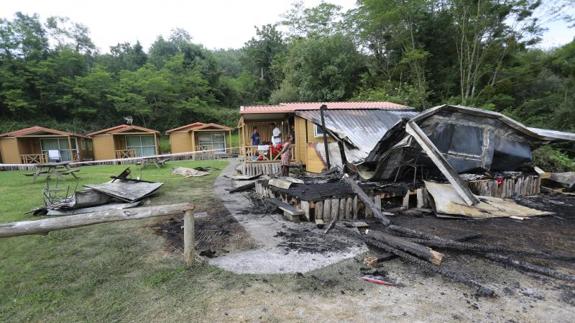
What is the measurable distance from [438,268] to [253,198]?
A: 191 inches

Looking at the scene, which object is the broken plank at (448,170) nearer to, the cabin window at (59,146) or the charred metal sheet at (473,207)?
the charred metal sheet at (473,207)

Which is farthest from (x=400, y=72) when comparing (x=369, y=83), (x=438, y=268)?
(x=438, y=268)

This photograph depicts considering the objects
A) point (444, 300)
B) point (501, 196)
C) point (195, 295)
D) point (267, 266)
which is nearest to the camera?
point (444, 300)

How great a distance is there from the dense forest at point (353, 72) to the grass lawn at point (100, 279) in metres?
16.4

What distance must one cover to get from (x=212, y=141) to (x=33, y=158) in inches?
527

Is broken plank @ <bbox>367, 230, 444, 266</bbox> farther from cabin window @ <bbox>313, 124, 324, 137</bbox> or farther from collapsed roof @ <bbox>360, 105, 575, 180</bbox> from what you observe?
cabin window @ <bbox>313, 124, 324, 137</bbox>

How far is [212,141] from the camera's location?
76.7 ft

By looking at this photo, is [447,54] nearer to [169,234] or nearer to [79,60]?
[169,234]

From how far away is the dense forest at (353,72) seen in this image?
636 inches

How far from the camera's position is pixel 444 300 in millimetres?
2510

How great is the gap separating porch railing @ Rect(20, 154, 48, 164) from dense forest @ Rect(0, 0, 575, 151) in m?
7.96

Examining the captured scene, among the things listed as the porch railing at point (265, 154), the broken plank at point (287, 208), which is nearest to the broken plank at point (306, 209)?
the broken plank at point (287, 208)

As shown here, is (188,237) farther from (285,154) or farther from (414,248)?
(285,154)

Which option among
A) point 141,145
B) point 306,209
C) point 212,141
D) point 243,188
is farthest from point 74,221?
point 141,145
